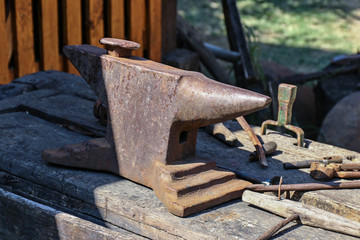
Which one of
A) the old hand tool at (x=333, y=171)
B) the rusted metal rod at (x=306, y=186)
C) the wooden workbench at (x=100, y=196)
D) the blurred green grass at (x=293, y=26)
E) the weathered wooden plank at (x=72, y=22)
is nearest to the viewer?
the wooden workbench at (x=100, y=196)

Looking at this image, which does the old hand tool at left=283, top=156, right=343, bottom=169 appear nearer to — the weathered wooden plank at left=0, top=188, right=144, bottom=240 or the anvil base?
the anvil base

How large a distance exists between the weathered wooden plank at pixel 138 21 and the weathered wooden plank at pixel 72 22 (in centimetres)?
63

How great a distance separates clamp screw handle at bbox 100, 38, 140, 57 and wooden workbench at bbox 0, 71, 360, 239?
1.94 feet

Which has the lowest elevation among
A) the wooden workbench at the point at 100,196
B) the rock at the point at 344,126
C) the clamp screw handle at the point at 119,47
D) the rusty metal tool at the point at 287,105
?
the rock at the point at 344,126

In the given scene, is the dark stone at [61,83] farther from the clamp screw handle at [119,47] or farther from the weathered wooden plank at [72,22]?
the clamp screw handle at [119,47]

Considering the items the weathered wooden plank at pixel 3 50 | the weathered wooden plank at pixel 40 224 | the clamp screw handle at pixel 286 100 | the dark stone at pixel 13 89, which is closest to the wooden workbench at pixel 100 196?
the weathered wooden plank at pixel 40 224

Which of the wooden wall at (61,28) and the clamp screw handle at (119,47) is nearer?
the clamp screw handle at (119,47)

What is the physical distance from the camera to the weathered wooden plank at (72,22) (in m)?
4.71

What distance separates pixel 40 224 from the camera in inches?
101

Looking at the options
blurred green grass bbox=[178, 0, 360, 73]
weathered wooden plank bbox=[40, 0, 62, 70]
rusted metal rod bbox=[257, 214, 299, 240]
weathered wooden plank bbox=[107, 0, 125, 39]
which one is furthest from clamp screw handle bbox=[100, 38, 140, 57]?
Answer: blurred green grass bbox=[178, 0, 360, 73]

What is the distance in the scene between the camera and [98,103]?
3.16m

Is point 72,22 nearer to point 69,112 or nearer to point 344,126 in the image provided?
point 69,112

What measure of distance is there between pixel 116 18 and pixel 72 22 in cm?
52

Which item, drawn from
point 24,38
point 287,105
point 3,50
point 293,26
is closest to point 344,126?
point 287,105
